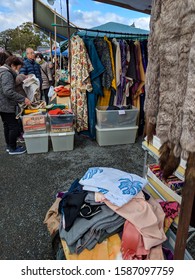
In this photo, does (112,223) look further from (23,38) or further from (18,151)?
(23,38)

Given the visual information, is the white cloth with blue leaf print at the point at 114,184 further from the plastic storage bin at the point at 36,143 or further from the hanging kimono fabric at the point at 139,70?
the hanging kimono fabric at the point at 139,70

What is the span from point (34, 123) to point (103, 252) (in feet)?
7.61

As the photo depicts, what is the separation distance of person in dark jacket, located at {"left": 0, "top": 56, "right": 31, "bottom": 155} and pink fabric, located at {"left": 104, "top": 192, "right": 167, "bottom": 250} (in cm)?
232

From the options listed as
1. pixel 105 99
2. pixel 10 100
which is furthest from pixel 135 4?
pixel 10 100

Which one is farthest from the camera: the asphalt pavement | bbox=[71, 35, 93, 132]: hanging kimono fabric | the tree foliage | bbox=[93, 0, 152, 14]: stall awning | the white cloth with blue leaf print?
the tree foliage

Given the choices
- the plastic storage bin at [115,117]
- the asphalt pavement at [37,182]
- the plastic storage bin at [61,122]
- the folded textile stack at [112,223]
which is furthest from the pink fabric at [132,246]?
the plastic storage bin at [115,117]

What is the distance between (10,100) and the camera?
282cm

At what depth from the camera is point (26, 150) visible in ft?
10.3

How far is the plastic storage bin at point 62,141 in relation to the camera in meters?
3.05

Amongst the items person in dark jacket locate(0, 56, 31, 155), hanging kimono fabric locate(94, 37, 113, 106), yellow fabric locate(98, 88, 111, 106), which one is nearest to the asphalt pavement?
person in dark jacket locate(0, 56, 31, 155)

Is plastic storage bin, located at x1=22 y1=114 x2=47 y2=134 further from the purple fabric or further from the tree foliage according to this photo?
the tree foliage

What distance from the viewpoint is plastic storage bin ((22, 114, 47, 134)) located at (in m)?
2.89
